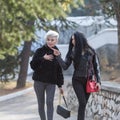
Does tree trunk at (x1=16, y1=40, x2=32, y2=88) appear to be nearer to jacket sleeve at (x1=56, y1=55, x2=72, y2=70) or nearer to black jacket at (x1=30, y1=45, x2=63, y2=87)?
black jacket at (x1=30, y1=45, x2=63, y2=87)

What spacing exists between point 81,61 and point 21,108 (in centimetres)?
580

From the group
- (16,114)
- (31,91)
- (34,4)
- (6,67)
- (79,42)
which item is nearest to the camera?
(79,42)

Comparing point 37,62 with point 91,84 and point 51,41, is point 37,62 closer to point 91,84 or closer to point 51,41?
point 51,41

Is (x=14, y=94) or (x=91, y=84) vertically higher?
(x=91, y=84)

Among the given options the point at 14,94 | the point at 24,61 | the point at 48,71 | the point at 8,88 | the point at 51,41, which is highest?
the point at 51,41

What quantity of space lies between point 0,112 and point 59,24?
28.5 ft

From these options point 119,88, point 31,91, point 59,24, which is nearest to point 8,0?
point 119,88

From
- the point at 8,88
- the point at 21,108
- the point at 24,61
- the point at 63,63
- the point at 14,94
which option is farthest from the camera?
the point at 24,61

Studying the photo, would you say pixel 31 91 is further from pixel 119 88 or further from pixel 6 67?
pixel 119 88

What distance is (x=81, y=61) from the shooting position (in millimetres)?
9289

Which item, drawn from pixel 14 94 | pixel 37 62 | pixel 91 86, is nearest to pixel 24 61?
pixel 14 94

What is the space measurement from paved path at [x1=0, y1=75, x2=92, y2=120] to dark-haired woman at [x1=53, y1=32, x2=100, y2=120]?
8.38 feet

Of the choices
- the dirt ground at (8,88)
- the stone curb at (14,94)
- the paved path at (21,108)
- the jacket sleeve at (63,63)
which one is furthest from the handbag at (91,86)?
the dirt ground at (8,88)

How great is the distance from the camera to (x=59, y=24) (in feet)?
72.2
